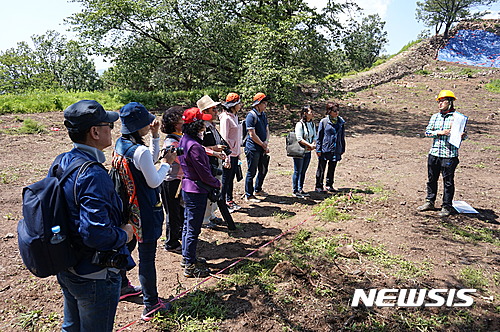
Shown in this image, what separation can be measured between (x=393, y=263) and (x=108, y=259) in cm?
352

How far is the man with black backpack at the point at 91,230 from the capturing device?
1.90 metres

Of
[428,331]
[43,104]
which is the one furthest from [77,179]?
[43,104]

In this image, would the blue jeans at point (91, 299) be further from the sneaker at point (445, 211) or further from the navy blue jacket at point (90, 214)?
the sneaker at point (445, 211)

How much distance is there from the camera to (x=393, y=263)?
416cm

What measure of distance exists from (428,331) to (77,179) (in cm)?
329

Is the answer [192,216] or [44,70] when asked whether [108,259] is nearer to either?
[192,216]

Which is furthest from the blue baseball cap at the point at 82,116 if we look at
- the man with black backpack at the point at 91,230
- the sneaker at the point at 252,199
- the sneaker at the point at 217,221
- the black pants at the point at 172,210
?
the sneaker at the point at 252,199

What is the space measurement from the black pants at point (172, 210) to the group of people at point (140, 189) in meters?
0.01

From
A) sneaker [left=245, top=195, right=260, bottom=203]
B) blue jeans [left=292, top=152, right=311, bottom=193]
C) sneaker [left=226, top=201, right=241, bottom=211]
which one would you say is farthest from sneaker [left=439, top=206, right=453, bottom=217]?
sneaker [left=226, top=201, right=241, bottom=211]

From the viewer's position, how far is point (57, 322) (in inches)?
126

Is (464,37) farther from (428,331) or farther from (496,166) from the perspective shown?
(428,331)

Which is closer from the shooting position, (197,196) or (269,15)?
(197,196)

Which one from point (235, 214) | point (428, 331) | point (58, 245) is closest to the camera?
point (58, 245)

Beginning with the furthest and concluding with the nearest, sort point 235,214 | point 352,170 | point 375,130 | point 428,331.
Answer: point 375,130
point 352,170
point 235,214
point 428,331
